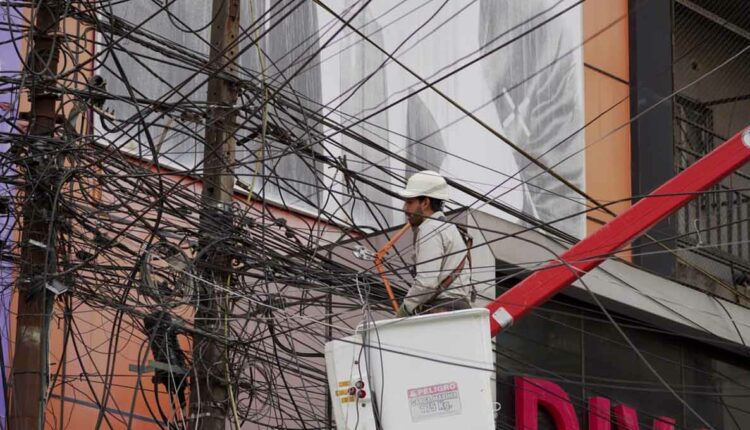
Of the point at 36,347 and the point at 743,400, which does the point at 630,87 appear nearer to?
the point at 743,400

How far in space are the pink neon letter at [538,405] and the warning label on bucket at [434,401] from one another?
5143mm

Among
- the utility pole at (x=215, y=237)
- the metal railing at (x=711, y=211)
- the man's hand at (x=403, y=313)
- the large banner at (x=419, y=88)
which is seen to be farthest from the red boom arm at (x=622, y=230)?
the metal railing at (x=711, y=211)

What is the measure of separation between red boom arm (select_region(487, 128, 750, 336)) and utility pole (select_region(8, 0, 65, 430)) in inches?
123

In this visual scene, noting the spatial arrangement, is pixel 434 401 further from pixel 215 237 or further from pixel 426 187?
pixel 215 237

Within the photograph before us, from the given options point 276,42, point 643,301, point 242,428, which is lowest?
point 242,428

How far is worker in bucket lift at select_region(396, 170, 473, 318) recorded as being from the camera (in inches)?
360

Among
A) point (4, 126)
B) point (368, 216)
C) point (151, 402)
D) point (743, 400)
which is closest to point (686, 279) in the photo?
point (743, 400)

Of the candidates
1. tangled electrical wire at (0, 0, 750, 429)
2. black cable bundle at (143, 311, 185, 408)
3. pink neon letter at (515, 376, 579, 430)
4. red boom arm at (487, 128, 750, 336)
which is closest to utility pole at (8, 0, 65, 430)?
tangled electrical wire at (0, 0, 750, 429)

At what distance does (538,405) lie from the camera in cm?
1448

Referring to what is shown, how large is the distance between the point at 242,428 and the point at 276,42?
397cm

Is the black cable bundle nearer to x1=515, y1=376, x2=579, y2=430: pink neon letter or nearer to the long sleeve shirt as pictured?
the long sleeve shirt

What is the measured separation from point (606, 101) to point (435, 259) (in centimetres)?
918

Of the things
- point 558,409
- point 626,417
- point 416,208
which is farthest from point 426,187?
point 626,417

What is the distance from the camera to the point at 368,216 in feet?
50.3
